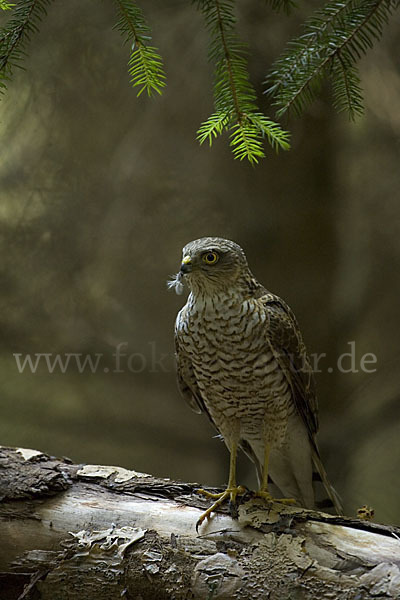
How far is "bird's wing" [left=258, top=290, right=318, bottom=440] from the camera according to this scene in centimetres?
184

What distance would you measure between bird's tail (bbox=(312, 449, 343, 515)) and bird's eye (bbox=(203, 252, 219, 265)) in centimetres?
86

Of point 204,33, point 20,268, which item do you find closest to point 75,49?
point 204,33

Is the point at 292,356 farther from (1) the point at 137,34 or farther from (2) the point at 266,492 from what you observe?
(1) the point at 137,34

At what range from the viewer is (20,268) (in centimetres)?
296

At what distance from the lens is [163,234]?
296cm

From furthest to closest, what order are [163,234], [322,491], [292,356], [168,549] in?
[163,234] < [322,491] < [292,356] < [168,549]

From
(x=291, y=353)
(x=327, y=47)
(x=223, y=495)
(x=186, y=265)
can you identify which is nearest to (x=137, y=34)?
(x=327, y=47)

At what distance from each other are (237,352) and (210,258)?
12.2 inches

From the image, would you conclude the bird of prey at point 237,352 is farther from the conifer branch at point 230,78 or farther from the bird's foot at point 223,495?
the conifer branch at point 230,78

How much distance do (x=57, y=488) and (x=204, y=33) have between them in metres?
2.24

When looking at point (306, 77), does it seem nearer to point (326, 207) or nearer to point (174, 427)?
point (326, 207)

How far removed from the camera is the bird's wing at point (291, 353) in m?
1.84

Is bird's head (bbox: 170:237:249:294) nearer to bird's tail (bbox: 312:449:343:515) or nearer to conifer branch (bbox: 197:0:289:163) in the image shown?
conifer branch (bbox: 197:0:289:163)

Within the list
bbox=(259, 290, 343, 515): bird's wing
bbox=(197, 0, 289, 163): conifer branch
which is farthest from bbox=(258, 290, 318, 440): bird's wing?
bbox=(197, 0, 289, 163): conifer branch
